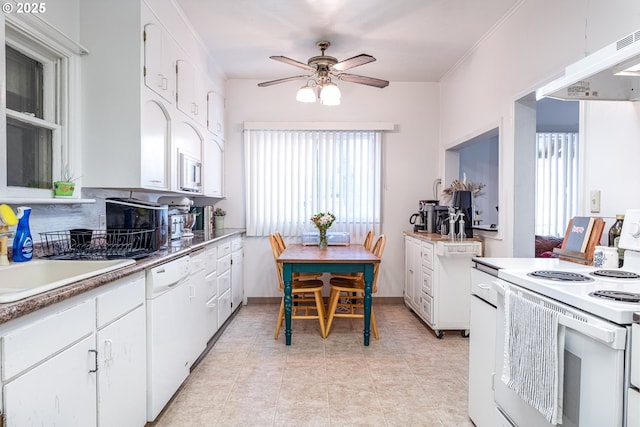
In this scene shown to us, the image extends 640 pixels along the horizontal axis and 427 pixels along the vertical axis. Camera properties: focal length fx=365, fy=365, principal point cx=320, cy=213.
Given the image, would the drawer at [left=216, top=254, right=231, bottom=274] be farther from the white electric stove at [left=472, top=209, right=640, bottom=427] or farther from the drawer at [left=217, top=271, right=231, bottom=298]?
the white electric stove at [left=472, top=209, right=640, bottom=427]

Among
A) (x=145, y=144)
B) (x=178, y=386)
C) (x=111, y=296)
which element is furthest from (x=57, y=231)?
(x=178, y=386)

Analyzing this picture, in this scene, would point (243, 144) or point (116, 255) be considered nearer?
point (116, 255)

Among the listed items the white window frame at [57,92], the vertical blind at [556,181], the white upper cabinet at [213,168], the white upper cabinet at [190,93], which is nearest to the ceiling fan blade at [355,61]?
the white upper cabinet at [190,93]

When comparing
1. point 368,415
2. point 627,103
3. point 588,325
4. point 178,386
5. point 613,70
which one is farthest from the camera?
point 178,386

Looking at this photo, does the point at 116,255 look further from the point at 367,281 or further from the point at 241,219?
the point at 241,219

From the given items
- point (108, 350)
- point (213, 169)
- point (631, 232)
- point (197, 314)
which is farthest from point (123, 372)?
point (213, 169)

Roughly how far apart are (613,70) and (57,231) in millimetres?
2881

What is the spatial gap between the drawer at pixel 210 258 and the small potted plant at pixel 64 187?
105 centimetres

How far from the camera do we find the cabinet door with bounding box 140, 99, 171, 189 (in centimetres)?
236

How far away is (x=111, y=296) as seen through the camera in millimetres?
1553

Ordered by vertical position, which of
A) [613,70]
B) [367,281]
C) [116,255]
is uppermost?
[613,70]

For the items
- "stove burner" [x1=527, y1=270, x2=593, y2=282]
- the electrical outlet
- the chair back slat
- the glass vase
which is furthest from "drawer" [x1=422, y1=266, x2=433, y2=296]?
"stove burner" [x1=527, y1=270, x2=593, y2=282]

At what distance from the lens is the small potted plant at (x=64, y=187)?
208 cm

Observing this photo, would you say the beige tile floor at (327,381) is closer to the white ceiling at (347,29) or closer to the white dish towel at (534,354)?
the white dish towel at (534,354)
